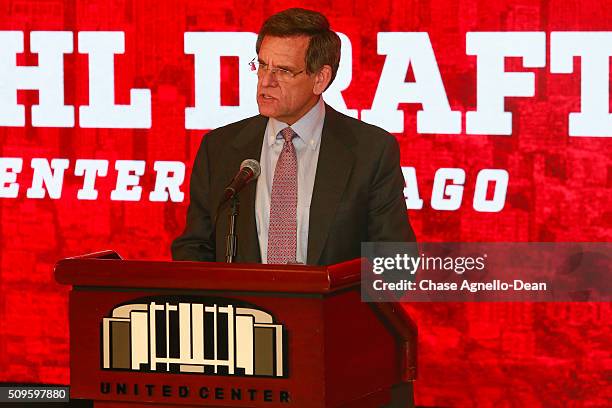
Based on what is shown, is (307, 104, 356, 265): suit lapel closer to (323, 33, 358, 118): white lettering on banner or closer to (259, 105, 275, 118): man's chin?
(259, 105, 275, 118): man's chin

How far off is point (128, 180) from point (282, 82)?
2235mm

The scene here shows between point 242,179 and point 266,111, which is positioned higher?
point 266,111

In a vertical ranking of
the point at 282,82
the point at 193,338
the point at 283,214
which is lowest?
the point at 193,338

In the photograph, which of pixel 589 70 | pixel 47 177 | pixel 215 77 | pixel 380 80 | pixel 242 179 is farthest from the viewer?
pixel 47 177

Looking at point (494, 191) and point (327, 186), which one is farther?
point (494, 191)

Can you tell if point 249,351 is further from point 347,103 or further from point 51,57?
point 51,57

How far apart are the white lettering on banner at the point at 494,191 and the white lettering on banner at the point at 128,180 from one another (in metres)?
1.53

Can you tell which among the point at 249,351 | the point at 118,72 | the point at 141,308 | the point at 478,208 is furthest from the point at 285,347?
the point at 118,72

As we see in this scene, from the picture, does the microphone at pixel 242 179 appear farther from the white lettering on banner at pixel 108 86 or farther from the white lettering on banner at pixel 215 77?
the white lettering on banner at pixel 108 86

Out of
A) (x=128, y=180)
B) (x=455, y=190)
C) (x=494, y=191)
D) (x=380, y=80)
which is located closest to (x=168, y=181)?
(x=128, y=180)

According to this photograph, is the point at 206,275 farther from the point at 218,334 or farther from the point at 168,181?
the point at 168,181

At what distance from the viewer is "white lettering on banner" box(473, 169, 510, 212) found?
15.9 ft

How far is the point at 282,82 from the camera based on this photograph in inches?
127

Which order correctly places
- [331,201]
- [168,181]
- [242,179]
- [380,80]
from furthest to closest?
[168,181], [380,80], [331,201], [242,179]
